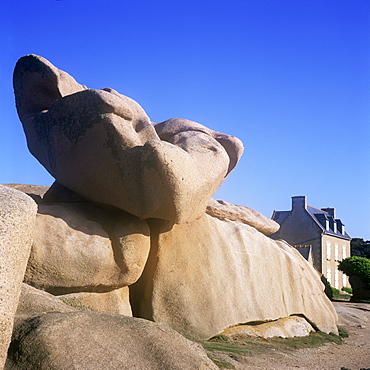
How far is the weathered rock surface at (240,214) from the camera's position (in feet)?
29.1

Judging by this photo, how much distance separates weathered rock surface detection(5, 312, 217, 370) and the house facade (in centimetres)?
2322

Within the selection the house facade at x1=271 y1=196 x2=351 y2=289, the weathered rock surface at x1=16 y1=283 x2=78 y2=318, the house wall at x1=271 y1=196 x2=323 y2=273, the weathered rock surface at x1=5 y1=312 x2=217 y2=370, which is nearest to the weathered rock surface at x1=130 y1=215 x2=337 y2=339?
the weathered rock surface at x1=16 y1=283 x2=78 y2=318

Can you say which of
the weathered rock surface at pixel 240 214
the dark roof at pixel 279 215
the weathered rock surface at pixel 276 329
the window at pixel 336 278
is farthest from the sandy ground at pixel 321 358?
the dark roof at pixel 279 215

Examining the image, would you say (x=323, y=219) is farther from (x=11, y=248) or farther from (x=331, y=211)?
(x=11, y=248)

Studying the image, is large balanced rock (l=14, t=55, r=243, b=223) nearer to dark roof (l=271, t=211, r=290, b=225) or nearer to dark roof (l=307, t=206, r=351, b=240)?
dark roof (l=307, t=206, r=351, b=240)

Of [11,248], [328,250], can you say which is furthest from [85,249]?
[328,250]

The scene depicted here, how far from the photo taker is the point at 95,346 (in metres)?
2.80

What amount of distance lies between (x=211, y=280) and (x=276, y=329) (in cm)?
173

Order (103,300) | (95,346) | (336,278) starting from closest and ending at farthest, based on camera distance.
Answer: (95,346)
(103,300)
(336,278)

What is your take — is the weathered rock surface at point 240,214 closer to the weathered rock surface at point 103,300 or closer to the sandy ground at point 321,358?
the sandy ground at point 321,358

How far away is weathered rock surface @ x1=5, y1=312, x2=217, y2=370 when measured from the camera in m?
2.68

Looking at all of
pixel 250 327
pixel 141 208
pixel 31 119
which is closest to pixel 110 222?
pixel 141 208

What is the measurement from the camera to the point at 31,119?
675 cm

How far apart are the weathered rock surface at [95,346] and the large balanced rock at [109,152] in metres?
2.76
